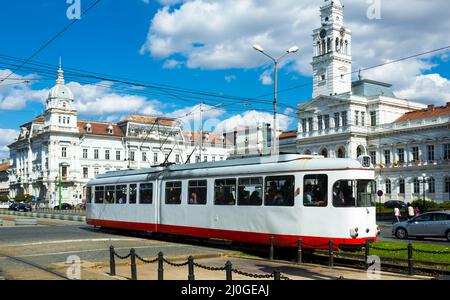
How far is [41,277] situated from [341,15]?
282ft

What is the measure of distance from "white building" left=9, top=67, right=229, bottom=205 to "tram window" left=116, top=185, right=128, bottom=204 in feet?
201

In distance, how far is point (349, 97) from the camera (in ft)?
269

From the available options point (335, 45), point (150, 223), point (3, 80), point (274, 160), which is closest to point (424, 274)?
point (274, 160)

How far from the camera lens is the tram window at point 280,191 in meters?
15.8

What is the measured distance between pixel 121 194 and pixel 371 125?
65307mm

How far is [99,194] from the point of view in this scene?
27.2 meters

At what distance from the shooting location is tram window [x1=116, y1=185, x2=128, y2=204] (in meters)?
24.5

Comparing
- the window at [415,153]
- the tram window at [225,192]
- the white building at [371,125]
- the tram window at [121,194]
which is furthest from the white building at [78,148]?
the tram window at [225,192]

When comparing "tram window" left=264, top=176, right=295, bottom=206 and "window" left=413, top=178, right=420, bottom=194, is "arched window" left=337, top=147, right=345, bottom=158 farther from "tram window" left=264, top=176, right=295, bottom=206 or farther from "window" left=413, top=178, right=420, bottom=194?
"tram window" left=264, top=176, right=295, bottom=206

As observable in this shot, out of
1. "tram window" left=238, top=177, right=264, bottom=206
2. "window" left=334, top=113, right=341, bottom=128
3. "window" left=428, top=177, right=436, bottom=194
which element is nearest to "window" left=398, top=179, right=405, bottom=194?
"window" left=428, top=177, right=436, bottom=194

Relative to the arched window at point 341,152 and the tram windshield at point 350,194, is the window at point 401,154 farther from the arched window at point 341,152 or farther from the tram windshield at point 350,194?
the tram windshield at point 350,194

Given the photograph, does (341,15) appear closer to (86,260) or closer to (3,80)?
(3,80)
